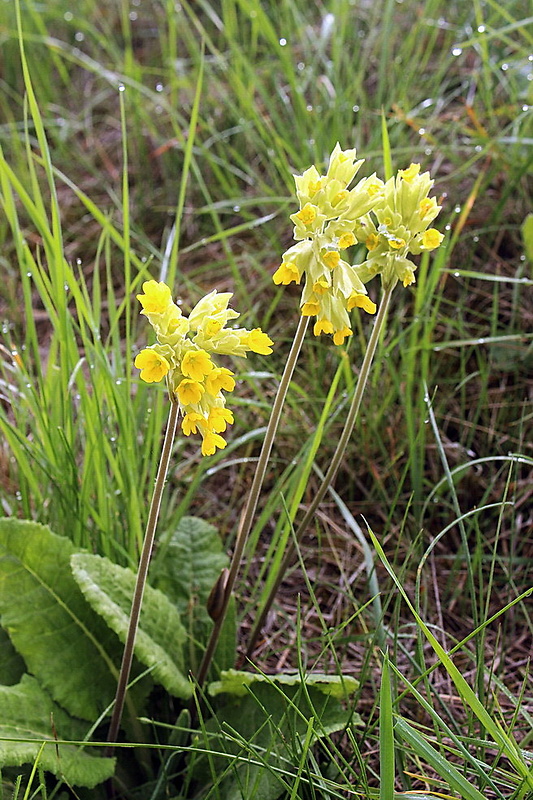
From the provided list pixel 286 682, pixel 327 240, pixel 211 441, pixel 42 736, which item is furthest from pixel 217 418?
pixel 42 736

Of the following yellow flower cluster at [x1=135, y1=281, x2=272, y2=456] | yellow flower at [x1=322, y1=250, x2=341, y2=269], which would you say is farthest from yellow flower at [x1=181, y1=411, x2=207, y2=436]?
yellow flower at [x1=322, y1=250, x2=341, y2=269]

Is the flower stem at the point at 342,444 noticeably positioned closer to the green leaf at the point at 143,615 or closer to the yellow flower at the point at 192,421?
the green leaf at the point at 143,615

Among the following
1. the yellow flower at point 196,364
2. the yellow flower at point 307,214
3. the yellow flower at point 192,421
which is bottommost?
the yellow flower at point 192,421

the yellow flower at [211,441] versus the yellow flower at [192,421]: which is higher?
the yellow flower at [192,421]

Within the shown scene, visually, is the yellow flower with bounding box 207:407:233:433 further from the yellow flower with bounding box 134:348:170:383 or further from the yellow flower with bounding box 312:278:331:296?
the yellow flower with bounding box 312:278:331:296

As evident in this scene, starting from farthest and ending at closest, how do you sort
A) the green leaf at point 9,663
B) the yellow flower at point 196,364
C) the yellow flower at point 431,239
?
1. the green leaf at point 9,663
2. the yellow flower at point 431,239
3. the yellow flower at point 196,364

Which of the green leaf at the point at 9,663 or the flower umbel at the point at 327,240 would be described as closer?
the flower umbel at the point at 327,240

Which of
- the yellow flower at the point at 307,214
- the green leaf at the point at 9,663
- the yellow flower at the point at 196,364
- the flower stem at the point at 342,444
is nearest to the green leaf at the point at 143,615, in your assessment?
the flower stem at the point at 342,444

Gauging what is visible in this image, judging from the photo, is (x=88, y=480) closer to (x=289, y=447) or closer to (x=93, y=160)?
(x=289, y=447)
